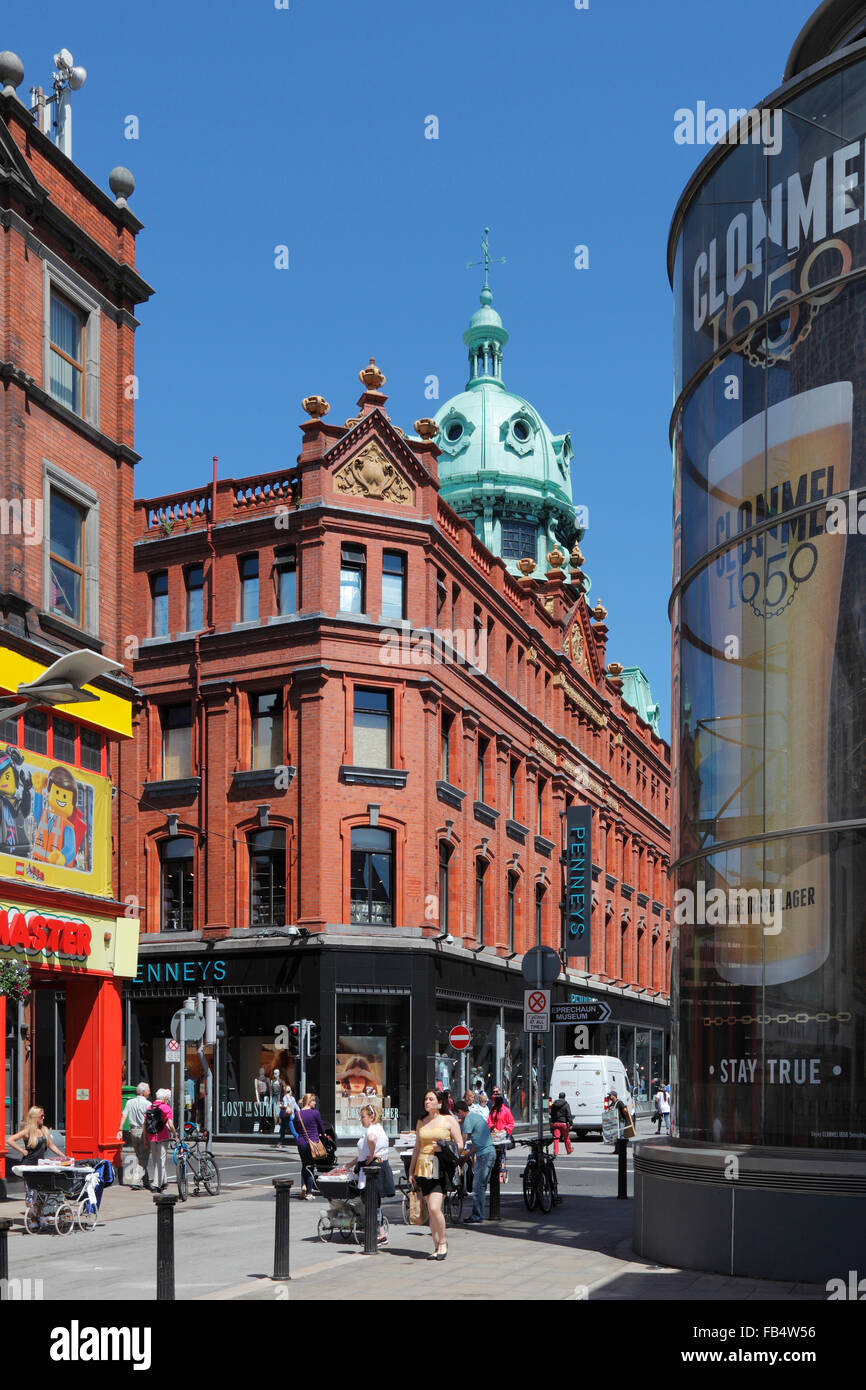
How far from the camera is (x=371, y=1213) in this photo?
54.5 ft

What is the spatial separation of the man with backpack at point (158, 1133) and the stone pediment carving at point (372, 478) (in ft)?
70.8

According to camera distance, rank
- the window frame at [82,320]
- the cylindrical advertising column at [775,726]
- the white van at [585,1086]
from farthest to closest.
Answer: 1. the white van at [585,1086]
2. the window frame at [82,320]
3. the cylindrical advertising column at [775,726]

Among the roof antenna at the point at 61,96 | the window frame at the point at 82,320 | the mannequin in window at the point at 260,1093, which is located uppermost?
the roof antenna at the point at 61,96

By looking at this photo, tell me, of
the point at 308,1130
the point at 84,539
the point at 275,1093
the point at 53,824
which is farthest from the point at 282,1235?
the point at 275,1093

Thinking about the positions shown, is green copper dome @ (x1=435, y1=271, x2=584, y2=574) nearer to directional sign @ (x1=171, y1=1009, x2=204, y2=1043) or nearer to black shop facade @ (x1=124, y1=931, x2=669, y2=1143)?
black shop facade @ (x1=124, y1=931, x2=669, y2=1143)

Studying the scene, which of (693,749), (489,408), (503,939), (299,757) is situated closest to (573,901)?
(503,939)

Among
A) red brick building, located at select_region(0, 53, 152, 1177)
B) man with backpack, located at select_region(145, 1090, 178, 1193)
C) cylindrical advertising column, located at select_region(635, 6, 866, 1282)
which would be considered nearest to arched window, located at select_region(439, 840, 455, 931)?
red brick building, located at select_region(0, 53, 152, 1177)

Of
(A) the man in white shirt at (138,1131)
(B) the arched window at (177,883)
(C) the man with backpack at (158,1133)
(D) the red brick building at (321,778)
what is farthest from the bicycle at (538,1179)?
(B) the arched window at (177,883)

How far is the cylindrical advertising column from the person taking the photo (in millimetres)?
13914

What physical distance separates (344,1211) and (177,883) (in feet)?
89.0

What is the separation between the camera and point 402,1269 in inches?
608

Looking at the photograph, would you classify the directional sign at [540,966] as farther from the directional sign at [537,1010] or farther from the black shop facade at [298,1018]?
the black shop facade at [298,1018]

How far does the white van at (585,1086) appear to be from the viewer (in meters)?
46.4

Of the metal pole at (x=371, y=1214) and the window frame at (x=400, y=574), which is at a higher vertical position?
the window frame at (x=400, y=574)
